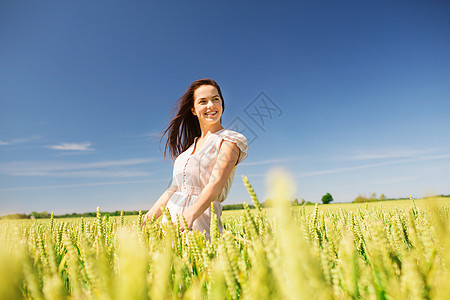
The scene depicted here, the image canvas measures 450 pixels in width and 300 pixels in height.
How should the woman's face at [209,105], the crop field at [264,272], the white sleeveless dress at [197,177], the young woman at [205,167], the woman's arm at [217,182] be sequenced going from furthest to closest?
the woman's face at [209,105], the white sleeveless dress at [197,177], the young woman at [205,167], the woman's arm at [217,182], the crop field at [264,272]

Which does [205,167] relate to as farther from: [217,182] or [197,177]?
[217,182]

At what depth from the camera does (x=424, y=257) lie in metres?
0.87

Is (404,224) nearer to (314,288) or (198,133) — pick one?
(314,288)

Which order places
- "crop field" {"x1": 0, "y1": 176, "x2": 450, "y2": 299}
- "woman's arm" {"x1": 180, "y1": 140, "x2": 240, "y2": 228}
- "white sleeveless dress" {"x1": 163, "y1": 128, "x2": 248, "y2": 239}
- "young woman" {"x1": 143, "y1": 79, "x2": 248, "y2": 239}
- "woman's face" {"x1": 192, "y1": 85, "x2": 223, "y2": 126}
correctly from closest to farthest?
1. "crop field" {"x1": 0, "y1": 176, "x2": 450, "y2": 299}
2. "woman's arm" {"x1": 180, "y1": 140, "x2": 240, "y2": 228}
3. "young woman" {"x1": 143, "y1": 79, "x2": 248, "y2": 239}
4. "white sleeveless dress" {"x1": 163, "y1": 128, "x2": 248, "y2": 239}
5. "woman's face" {"x1": 192, "y1": 85, "x2": 223, "y2": 126}

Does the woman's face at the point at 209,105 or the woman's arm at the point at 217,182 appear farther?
the woman's face at the point at 209,105

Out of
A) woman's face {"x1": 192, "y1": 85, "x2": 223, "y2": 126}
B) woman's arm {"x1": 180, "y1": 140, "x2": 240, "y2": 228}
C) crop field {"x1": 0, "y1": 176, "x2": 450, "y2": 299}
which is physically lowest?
crop field {"x1": 0, "y1": 176, "x2": 450, "y2": 299}

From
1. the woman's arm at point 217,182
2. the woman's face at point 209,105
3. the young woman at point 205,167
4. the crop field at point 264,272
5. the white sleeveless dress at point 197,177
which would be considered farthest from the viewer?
the woman's face at point 209,105

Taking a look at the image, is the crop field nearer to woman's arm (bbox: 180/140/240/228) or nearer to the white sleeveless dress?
woman's arm (bbox: 180/140/240/228)

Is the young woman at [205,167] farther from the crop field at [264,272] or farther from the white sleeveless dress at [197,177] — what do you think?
the crop field at [264,272]

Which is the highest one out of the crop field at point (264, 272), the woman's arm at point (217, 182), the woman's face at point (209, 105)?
the woman's face at point (209, 105)

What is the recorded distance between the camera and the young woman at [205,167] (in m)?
2.92

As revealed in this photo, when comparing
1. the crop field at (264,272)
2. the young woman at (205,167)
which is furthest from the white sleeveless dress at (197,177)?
the crop field at (264,272)

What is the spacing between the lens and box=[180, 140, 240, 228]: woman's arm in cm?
276

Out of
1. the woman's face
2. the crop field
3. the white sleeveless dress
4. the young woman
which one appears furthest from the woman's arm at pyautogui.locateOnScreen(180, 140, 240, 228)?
the crop field
